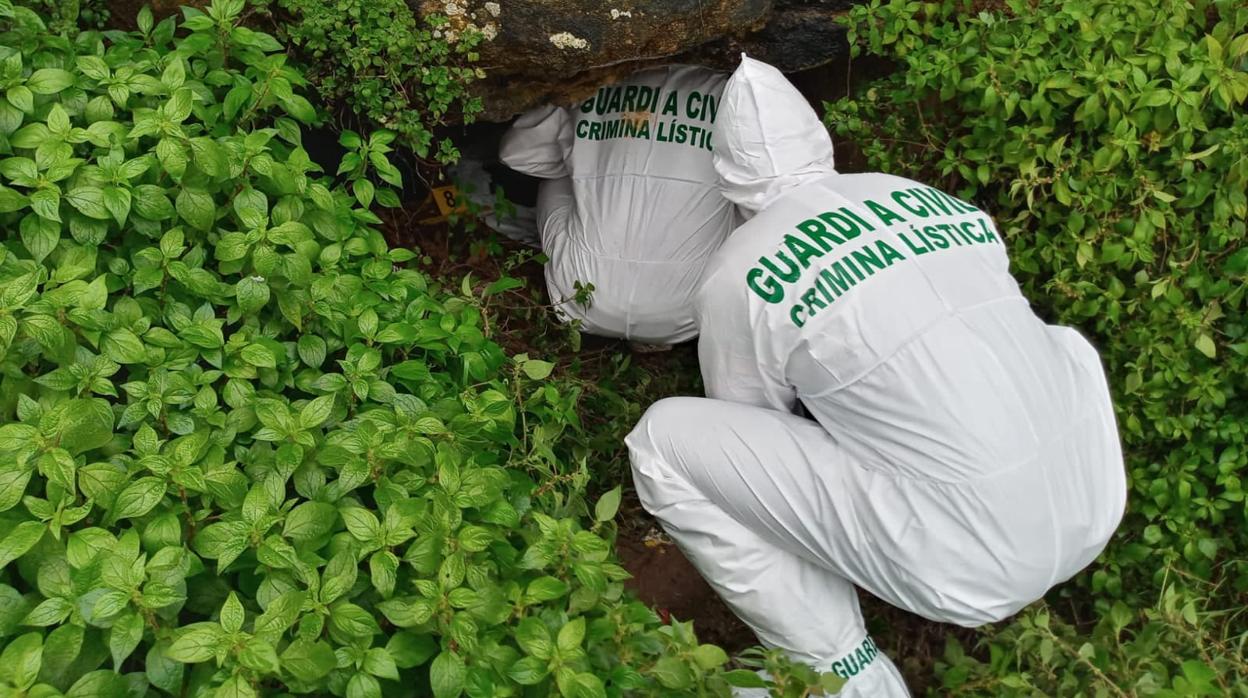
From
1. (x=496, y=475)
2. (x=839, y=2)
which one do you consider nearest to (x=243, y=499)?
(x=496, y=475)

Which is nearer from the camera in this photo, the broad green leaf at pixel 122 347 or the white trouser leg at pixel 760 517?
the broad green leaf at pixel 122 347

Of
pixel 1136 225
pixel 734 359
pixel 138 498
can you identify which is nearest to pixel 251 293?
pixel 138 498

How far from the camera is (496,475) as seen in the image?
1677 millimetres

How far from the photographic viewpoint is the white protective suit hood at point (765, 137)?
2.13m

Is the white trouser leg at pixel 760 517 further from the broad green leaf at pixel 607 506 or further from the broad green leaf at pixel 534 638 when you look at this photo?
the broad green leaf at pixel 534 638

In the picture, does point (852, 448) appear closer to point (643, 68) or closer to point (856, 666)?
point (856, 666)

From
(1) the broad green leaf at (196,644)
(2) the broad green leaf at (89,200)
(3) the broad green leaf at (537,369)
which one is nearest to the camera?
(1) the broad green leaf at (196,644)

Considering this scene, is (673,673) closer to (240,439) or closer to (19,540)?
(240,439)

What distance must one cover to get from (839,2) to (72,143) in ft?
6.35

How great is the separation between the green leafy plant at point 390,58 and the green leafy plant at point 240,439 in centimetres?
24

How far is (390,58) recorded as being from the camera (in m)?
2.38

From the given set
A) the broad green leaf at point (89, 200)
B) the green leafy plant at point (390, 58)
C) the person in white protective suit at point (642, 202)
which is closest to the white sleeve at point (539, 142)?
the person in white protective suit at point (642, 202)

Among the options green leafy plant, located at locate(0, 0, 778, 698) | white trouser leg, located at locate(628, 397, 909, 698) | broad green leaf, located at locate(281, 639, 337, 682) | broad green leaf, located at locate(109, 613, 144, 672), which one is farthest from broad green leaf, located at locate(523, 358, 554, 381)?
broad green leaf, located at locate(109, 613, 144, 672)

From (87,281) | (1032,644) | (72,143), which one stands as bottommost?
(1032,644)
